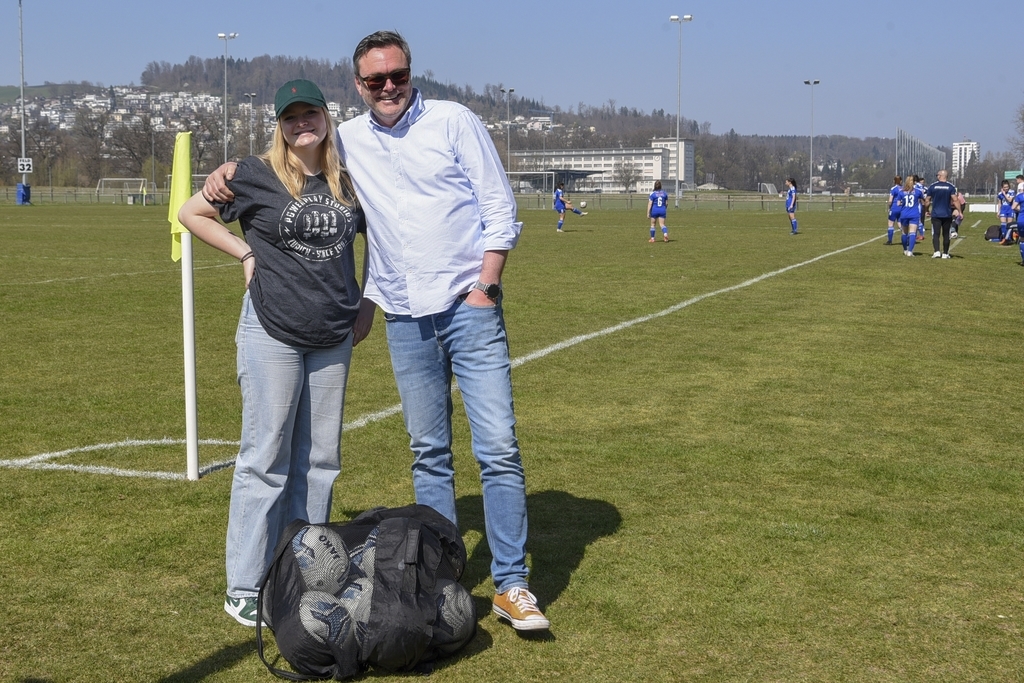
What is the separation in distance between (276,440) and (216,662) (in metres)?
0.81

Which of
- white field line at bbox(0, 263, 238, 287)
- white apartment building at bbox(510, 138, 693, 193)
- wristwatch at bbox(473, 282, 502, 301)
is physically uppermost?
white apartment building at bbox(510, 138, 693, 193)

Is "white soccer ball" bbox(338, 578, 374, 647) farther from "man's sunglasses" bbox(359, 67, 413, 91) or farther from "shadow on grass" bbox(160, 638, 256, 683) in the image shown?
"man's sunglasses" bbox(359, 67, 413, 91)

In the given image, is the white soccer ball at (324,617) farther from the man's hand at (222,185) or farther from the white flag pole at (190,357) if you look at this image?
the white flag pole at (190,357)

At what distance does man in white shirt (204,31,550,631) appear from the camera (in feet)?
13.3

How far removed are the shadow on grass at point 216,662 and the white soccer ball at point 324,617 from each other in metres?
0.35

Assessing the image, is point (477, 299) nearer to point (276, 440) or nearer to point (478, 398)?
point (478, 398)

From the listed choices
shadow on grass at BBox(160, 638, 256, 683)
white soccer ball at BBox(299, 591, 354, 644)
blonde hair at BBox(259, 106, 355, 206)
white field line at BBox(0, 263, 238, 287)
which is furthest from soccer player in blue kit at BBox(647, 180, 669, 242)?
white soccer ball at BBox(299, 591, 354, 644)

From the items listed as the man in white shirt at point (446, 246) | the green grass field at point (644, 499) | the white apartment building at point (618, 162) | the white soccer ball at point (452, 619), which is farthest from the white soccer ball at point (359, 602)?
the white apartment building at point (618, 162)

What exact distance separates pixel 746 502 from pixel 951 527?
0.98m

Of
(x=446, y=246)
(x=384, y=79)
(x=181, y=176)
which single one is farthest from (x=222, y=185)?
(x=181, y=176)

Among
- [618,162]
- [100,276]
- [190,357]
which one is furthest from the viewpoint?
[618,162]

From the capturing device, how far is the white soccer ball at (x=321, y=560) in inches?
151

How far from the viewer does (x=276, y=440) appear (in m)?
4.18

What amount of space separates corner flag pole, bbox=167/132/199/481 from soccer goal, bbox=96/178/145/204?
63281 mm
